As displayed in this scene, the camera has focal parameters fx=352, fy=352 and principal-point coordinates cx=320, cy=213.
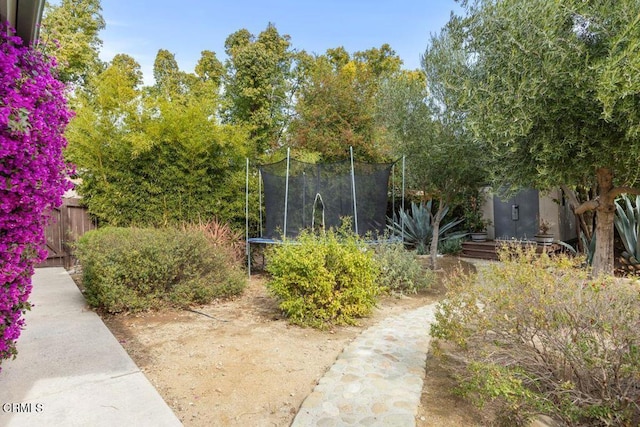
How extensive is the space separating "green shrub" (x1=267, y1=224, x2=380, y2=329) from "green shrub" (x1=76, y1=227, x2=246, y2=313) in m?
1.16

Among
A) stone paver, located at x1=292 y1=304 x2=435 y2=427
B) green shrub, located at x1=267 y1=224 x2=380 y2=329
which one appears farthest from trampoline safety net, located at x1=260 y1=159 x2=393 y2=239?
stone paver, located at x1=292 y1=304 x2=435 y2=427

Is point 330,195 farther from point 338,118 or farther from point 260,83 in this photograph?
point 260,83

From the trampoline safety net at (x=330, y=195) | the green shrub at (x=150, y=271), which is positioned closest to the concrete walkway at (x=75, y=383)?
the green shrub at (x=150, y=271)

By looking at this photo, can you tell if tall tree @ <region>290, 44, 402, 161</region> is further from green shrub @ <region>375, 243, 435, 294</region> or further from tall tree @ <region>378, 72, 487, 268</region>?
green shrub @ <region>375, 243, 435, 294</region>

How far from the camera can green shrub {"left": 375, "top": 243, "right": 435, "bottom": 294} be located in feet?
15.8

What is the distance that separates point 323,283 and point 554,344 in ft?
6.58

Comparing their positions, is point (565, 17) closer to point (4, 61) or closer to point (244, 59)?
point (4, 61)

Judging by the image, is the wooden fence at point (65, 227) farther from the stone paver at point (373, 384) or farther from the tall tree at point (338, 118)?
the stone paver at point (373, 384)

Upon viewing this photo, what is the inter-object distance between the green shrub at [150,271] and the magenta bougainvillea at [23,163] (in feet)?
6.65

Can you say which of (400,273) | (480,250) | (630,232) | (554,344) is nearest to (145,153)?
(400,273)

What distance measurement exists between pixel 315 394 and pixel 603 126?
12.4 feet

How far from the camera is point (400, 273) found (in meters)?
4.91

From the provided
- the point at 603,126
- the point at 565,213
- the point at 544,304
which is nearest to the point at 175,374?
the point at 544,304

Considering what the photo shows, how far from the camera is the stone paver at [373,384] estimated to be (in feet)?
6.20
